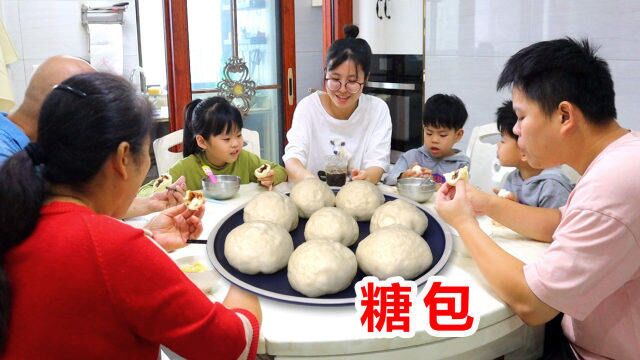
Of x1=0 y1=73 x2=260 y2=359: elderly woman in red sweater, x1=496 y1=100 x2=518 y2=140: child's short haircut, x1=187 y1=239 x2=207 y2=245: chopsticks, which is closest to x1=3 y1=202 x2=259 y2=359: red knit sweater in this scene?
x1=0 y1=73 x2=260 y2=359: elderly woman in red sweater

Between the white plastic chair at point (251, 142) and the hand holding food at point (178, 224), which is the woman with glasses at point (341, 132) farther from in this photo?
the hand holding food at point (178, 224)

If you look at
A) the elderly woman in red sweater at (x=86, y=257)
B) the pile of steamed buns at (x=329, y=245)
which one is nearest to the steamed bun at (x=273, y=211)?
the pile of steamed buns at (x=329, y=245)

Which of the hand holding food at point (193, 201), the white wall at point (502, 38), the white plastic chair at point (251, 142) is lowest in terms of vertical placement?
the hand holding food at point (193, 201)

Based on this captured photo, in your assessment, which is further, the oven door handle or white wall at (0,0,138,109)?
the oven door handle

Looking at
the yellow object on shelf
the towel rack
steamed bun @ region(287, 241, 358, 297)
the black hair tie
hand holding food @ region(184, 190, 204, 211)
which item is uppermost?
the towel rack

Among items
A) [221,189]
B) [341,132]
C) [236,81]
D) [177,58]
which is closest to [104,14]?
[177,58]

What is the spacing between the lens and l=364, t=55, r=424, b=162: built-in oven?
3.93 m

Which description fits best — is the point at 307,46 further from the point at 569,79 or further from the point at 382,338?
the point at 382,338

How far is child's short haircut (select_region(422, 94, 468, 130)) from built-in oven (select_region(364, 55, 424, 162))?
142cm

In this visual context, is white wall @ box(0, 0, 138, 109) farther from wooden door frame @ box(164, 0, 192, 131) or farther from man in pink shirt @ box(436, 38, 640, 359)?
man in pink shirt @ box(436, 38, 640, 359)

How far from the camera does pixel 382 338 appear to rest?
0.94 meters

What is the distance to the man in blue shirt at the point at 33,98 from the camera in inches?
57.9

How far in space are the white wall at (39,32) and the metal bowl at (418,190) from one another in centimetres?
296

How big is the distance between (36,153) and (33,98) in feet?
2.99
